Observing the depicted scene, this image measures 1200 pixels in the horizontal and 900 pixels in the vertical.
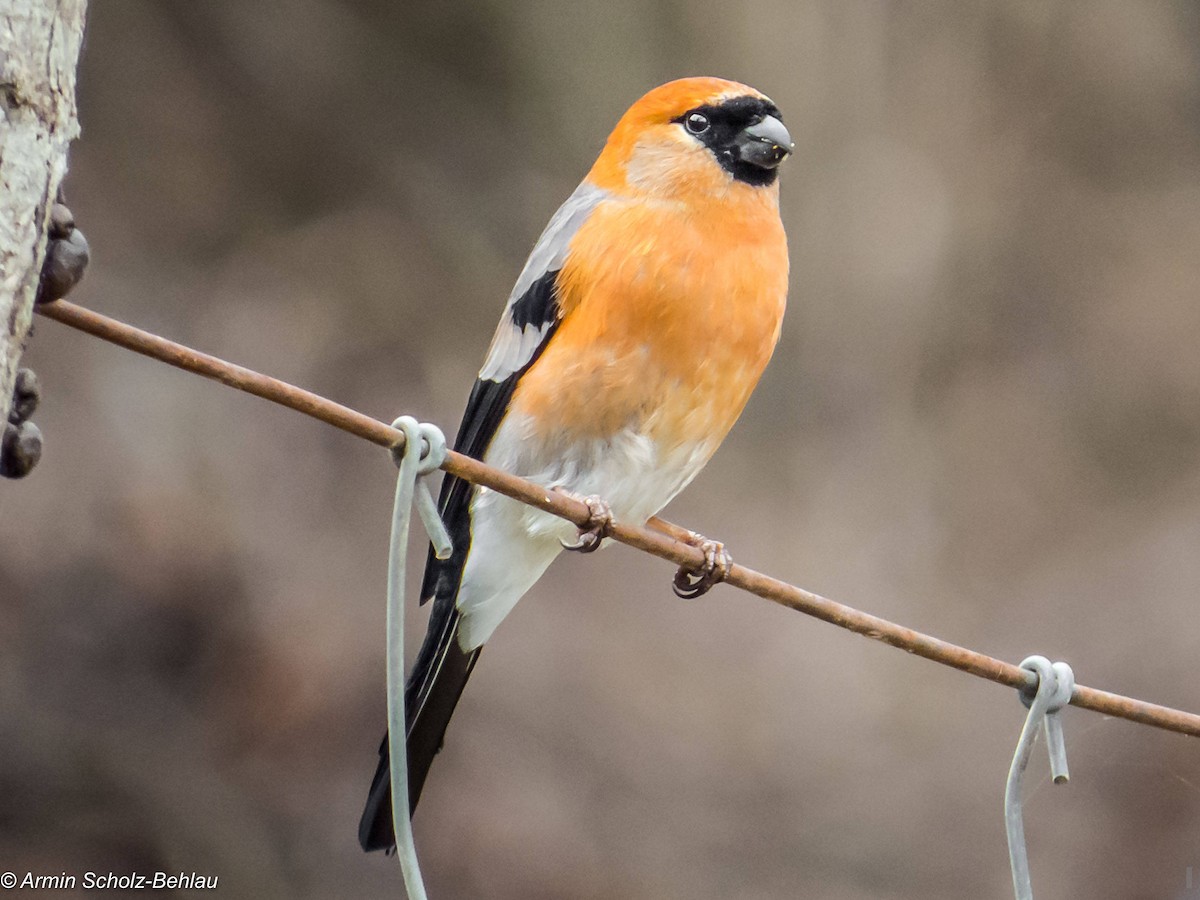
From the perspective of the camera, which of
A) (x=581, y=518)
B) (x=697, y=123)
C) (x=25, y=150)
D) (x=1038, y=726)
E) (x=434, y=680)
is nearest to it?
(x=25, y=150)

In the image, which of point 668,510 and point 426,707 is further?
point 668,510

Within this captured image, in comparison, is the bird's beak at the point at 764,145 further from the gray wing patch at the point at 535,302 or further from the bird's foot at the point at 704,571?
the bird's foot at the point at 704,571

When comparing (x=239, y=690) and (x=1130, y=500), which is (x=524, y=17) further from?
(x=1130, y=500)

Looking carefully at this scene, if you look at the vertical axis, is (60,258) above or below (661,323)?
below

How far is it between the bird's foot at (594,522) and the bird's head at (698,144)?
49 cm

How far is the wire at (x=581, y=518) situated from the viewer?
1022 millimetres

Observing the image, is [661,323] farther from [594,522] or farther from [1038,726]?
[1038,726]

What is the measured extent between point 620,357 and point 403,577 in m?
0.85

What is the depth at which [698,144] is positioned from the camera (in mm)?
2055

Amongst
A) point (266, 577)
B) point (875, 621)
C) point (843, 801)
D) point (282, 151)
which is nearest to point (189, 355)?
point (875, 621)

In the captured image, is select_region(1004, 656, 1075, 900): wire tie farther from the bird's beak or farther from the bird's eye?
the bird's eye

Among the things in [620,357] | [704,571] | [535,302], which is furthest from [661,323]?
[704,571]

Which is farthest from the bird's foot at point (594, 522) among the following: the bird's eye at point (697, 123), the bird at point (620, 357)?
the bird's eye at point (697, 123)

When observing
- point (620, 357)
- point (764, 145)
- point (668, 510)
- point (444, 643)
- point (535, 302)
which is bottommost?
point (444, 643)
